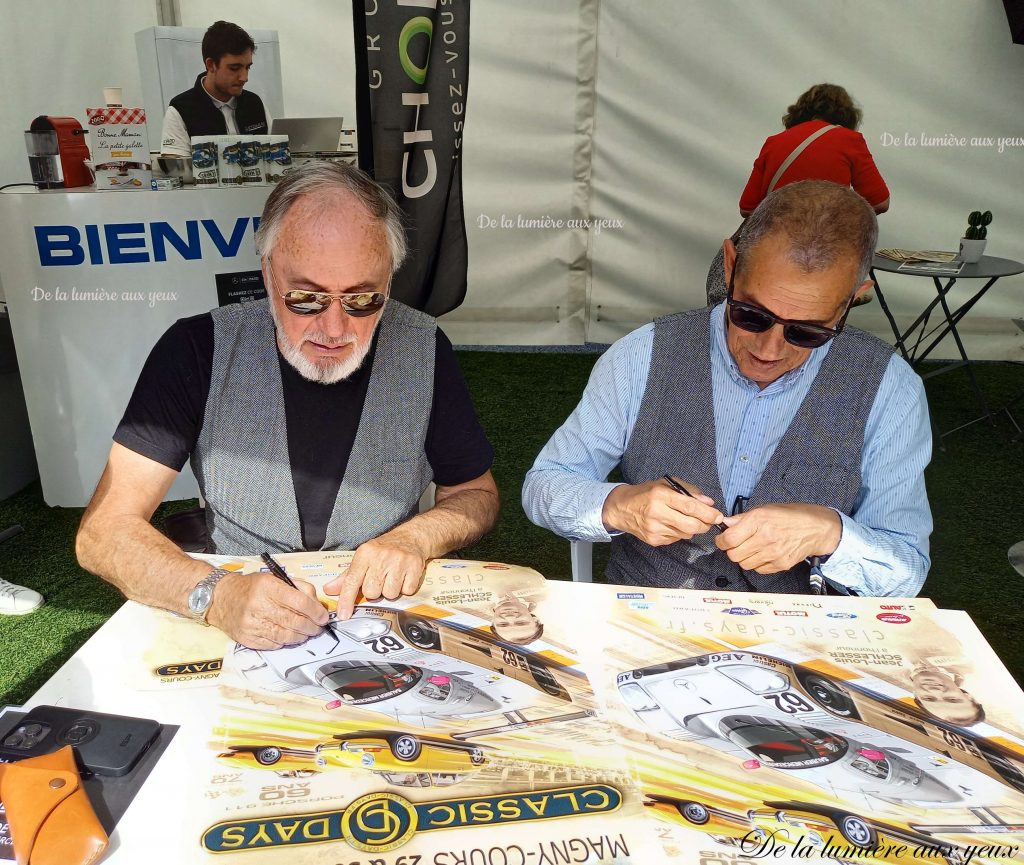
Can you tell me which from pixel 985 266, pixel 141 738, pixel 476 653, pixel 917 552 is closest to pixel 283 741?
pixel 141 738

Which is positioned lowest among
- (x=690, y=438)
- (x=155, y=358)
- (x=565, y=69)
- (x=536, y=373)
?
(x=536, y=373)

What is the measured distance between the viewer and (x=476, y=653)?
1.21 m

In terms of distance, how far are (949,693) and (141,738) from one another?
107 cm

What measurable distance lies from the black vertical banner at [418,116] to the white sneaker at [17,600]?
1.61m

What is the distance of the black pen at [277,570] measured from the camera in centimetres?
132

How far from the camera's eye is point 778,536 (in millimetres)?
1418

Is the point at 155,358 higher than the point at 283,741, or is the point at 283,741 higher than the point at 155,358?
the point at 155,358

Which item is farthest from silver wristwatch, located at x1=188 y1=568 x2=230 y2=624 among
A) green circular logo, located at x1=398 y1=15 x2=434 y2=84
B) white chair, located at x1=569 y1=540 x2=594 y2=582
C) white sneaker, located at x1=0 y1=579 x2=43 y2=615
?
white sneaker, located at x1=0 y1=579 x2=43 y2=615

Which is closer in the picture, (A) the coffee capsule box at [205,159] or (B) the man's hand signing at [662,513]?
(B) the man's hand signing at [662,513]

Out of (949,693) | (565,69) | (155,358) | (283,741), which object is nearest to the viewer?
(283,741)

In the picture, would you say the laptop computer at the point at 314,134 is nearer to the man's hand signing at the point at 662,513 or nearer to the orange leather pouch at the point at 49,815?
the man's hand signing at the point at 662,513

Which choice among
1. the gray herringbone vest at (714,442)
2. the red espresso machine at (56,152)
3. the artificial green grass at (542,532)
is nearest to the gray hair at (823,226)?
the gray herringbone vest at (714,442)

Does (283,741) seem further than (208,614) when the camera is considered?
No

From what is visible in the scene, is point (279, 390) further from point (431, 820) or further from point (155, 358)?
point (431, 820)
